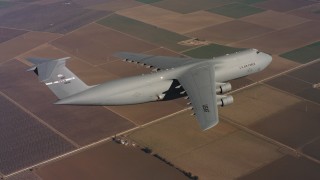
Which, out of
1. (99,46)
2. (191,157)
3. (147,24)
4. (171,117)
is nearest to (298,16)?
(147,24)

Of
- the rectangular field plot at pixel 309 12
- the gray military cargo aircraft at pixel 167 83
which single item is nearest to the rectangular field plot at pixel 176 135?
the gray military cargo aircraft at pixel 167 83

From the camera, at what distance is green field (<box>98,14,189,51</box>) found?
305 ft

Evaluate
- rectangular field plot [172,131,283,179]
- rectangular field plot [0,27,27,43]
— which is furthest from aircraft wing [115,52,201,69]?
rectangular field plot [0,27,27,43]

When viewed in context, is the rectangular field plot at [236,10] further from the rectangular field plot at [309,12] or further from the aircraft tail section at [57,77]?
A: the aircraft tail section at [57,77]

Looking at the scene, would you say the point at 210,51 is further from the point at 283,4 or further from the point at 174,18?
the point at 283,4

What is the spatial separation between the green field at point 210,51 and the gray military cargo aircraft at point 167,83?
1880 cm

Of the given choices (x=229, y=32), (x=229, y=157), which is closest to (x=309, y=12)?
(x=229, y=32)

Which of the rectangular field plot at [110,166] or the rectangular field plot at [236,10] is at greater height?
the rectangular field plot at [236,10]

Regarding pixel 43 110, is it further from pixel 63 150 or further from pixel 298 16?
pixel 298 16

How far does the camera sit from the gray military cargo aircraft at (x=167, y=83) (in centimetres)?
5231

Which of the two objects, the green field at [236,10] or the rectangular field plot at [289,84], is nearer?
the rectangular field plot at [289,84]

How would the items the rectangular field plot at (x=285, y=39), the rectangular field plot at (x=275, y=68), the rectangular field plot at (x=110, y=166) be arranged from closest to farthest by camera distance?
the rectangular field plot at (x=110, y=166) < the rectangular field plot at (x=275, y=68) < the rectangular field plot at (x=285, y=39)

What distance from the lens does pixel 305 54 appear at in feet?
278

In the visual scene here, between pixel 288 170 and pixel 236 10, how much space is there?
68.0 m
